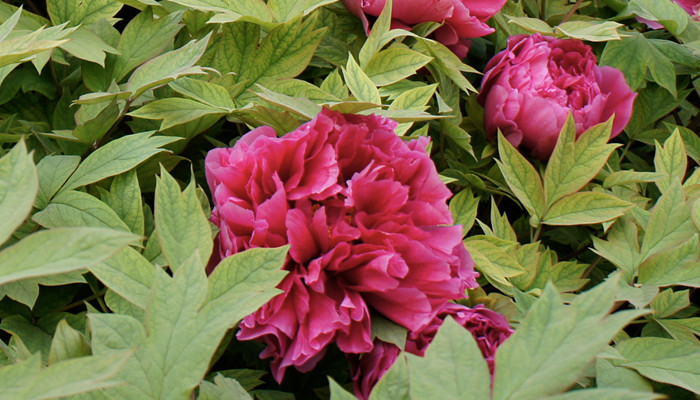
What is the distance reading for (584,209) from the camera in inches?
25.3

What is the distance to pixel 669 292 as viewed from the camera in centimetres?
59

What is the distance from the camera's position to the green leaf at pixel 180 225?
423 mm

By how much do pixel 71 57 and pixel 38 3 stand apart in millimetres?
136

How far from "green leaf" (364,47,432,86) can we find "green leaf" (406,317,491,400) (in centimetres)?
36

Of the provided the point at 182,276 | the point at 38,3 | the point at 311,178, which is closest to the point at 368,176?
the point at 311,178

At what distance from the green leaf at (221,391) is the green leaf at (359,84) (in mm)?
276

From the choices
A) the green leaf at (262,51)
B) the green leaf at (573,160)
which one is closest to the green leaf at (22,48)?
the green leaf at (262,51)

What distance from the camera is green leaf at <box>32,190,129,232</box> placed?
51cm

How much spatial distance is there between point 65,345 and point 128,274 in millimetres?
65

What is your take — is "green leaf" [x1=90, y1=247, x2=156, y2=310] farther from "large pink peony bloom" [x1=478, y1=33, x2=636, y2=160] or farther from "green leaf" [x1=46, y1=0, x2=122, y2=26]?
"large pink peony bloom" [x1=478, y1=33, x2=636, y2=160]

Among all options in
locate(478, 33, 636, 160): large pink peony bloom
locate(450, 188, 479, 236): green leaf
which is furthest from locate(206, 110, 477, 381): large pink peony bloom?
locate(478, 33, 636, 160): large pink peony bloom

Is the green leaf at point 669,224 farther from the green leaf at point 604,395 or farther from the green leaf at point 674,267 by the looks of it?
the green leaf at point 604,395

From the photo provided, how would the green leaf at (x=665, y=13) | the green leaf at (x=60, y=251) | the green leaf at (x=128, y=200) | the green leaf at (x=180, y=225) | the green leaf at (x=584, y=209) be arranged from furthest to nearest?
the green leaf at (x=665, y=13) < the green leaf at (x=584, y=209) < the green leaf at (x=128, y=200) < the green leaf at (x=180, y=225) < the green leaf at (x=60, y=251)

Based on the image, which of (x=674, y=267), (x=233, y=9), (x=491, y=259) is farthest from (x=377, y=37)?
(x=674, y=267)
